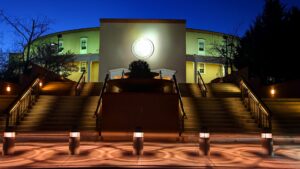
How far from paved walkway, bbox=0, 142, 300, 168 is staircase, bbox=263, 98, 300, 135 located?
3578mm

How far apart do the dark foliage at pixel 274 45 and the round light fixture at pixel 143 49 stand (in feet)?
28.6

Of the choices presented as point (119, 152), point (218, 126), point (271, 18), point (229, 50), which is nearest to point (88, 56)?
point (229, 50)

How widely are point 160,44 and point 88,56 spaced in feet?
37.3

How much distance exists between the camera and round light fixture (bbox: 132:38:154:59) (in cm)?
2829

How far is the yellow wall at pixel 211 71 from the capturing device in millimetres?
38594

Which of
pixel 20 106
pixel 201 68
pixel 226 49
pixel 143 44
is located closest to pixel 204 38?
pixel 226 49

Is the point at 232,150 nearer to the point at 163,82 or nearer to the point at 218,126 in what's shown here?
the point at 218,126

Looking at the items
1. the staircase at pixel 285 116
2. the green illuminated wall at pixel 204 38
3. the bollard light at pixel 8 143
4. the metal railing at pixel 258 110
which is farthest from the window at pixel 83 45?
the bollard light at pixel 8 143

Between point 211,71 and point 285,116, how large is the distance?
23584mm

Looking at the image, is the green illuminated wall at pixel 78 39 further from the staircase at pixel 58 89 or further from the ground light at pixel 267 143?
the ground light at pixel 267 143

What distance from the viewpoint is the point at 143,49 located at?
28453mm

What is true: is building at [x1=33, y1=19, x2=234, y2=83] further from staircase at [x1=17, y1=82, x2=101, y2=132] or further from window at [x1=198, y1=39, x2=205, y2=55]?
staircase at [x1=17, y1=82, x2=101, y2=132]

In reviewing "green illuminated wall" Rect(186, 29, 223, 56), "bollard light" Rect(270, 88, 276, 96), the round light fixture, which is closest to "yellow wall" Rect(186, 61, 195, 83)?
"green illuminated wall" Rect(186, 29, 223, 56)

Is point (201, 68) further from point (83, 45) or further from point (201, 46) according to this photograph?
point (83, 45)
